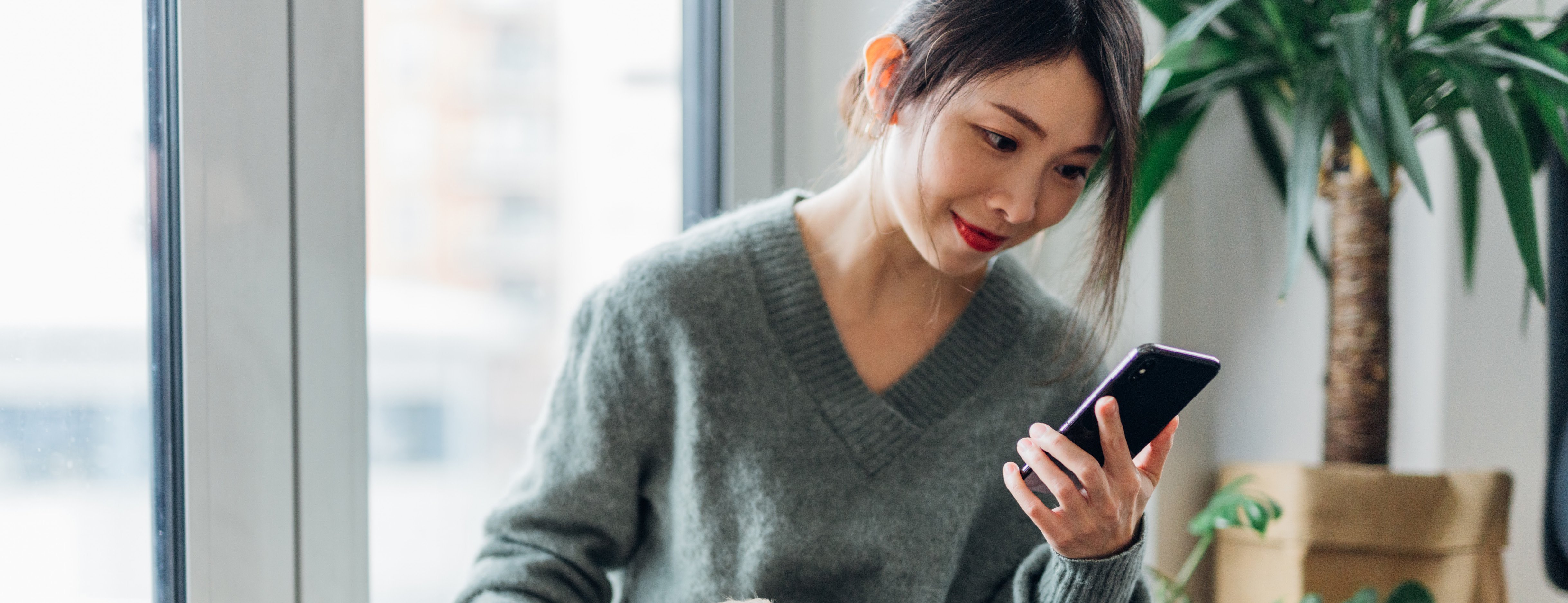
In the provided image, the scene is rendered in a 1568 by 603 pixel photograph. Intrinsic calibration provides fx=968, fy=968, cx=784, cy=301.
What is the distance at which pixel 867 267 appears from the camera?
2.85ft

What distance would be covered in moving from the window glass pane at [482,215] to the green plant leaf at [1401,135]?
2.43ft

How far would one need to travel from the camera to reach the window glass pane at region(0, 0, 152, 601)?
0.70 metres

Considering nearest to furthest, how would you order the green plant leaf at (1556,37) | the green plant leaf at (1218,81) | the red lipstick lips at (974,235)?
the red lipstick lips at (974,235) → the green plant leaf at (1556,37) → the green plant leaf at (1218,81)

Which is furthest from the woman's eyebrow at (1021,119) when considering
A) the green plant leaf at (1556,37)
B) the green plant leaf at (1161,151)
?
the green plant leaf at (1556,37)

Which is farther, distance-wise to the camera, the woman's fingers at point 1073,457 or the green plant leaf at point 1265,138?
the green plant leaf at point 1265,138

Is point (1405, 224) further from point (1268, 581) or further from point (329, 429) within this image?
point (329, 429)

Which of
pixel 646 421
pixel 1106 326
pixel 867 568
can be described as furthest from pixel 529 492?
pixel 1106 326

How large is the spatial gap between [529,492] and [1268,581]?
85 cm

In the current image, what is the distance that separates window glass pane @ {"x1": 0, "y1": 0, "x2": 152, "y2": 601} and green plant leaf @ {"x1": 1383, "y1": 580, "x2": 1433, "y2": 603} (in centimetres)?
118

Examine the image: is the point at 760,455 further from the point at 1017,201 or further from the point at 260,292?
the point at 260,292

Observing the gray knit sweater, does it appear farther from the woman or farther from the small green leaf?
the small green leaf

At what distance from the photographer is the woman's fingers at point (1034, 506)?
0.64 meters

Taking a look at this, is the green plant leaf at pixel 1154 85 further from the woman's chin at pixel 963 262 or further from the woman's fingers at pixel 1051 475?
the woman's fingers at pixel 1051 475

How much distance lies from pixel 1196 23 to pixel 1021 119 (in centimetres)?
37
